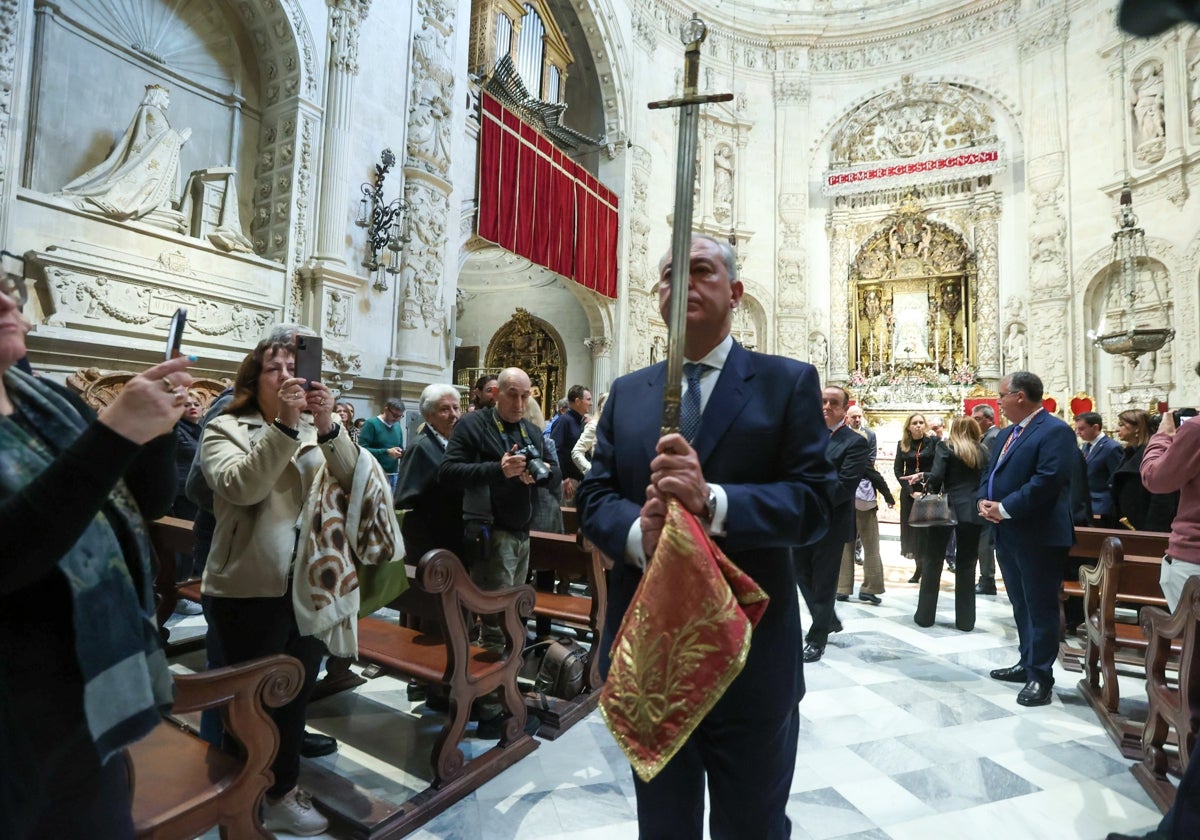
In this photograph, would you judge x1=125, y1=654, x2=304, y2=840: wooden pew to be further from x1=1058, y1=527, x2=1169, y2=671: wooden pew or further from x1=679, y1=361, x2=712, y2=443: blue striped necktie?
x1=1058, y1=527, x2=1169, y2=671: wooden pew

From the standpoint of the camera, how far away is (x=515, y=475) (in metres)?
2.99

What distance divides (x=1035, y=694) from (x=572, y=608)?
2.56 meters

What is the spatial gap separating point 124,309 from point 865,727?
6430 mm

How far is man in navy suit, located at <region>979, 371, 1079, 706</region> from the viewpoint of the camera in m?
3.40

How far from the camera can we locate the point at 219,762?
1713mm

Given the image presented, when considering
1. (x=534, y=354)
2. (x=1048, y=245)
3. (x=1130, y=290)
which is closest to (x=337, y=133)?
(x=534, y=354)

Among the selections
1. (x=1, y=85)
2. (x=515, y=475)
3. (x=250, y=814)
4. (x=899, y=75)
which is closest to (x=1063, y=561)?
(x=515, y=475)

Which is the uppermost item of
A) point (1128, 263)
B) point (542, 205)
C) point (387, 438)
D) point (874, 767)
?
point (542, 205)

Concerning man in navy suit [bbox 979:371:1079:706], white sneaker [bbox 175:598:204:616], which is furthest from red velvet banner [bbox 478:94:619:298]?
man in navy suit [bbox 979:371:1079:706]

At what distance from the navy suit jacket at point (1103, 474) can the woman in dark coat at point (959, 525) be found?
110 centimetres

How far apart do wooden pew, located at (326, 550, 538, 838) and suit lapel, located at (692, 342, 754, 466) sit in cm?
134

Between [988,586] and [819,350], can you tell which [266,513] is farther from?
[819,350]

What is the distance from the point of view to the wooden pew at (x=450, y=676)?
232 centimetres

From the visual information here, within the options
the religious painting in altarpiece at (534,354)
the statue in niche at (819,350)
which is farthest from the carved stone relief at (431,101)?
the statue in niche at (819,350)
